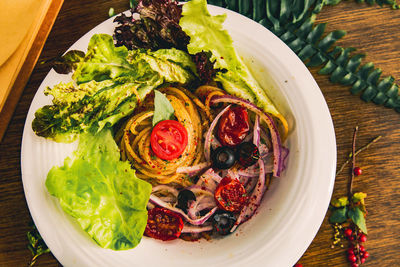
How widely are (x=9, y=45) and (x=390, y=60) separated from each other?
2.83m

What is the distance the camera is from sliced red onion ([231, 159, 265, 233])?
6.75 feet

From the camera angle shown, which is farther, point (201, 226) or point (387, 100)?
point (387, 100)

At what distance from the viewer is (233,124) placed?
6.97 feet

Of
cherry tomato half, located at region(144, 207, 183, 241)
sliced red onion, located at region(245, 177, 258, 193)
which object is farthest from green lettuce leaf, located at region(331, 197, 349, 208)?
cherry tomato half, located at region(144, 207, 183, 241)

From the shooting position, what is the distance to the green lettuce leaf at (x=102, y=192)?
1812 millimetres

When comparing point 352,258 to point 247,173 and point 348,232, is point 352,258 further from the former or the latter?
point 247,173

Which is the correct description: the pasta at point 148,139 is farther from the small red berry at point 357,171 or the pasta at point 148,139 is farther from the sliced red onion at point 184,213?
the small red berry at point 357,171

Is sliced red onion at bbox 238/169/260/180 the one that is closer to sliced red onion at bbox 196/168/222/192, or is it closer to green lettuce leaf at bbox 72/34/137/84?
sliced red onion at bbox 196/168/222/192

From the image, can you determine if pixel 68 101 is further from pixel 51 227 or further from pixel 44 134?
pixel 51 227

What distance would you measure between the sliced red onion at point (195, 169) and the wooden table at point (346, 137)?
942 mm

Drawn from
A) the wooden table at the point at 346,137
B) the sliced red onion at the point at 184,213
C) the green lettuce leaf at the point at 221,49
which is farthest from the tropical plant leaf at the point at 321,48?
the sliced red onion at the point at 184,213

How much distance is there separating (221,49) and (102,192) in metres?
1.13

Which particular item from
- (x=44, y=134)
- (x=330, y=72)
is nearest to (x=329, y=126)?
(x=330, y=72)

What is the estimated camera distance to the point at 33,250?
2205 mm
